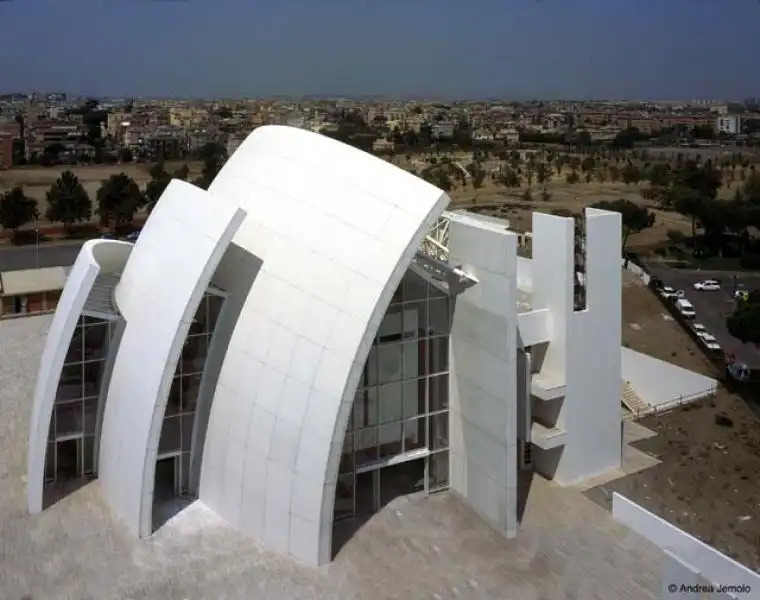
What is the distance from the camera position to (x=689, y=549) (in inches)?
639

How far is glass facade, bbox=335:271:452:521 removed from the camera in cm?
1778

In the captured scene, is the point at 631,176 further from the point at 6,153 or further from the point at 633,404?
the point at 6,153

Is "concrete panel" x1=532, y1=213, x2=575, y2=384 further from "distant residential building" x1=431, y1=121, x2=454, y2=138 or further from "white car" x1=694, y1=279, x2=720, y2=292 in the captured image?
"distant residential building" x1=431, y1=121, x2=454, y2=138

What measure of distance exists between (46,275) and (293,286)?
25.8 metres

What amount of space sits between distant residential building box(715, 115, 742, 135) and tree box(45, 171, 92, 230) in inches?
4757

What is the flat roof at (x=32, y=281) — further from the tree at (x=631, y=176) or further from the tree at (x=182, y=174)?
the tree at (x=631, y=176)

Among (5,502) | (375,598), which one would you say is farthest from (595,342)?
(5,502)

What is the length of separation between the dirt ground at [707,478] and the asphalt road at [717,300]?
6503mm

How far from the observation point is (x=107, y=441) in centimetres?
1756

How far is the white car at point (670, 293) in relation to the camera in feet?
132

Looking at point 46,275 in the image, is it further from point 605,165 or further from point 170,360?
point 605,165

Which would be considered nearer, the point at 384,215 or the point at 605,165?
the point at 384,215

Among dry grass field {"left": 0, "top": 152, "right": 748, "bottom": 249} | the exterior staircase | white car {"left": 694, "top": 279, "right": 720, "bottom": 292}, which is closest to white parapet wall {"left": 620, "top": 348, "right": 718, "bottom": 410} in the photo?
the exterior staircase

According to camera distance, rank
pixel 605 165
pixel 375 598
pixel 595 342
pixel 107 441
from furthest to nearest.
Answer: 1. pixel 605 165
2. pixel 595 342
3. pixel 107 441
4. pixel 375 598
